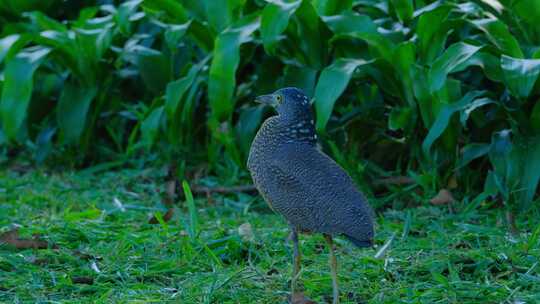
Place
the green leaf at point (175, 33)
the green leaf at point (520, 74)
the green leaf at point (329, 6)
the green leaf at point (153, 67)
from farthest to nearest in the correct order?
1. the green leaf at point (153, 67)
2. the green leaf at point (175, 33)
3. the green leaf at point (329, 6)
4. the green leaf at point (520, 74)

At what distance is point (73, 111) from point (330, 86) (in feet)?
7.17

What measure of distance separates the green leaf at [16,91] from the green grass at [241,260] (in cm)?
89

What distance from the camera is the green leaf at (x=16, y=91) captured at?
6.24 metres

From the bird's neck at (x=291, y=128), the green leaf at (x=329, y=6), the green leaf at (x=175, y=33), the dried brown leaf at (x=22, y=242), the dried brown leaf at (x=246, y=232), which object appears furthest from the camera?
the green leaf at (x=175, y=33)

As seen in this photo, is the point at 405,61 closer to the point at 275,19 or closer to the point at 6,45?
the point at 275,19

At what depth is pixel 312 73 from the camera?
18.9ft

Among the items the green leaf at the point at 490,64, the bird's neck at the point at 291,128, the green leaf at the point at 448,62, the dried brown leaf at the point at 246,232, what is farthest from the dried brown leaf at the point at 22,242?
the green leaf at the point at 490,64

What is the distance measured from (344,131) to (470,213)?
1106mm

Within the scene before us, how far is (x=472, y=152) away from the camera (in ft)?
17.4

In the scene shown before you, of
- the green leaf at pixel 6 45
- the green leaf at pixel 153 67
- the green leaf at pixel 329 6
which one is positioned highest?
the green leaf at pixel 329 6

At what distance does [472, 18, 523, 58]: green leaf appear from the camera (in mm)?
5047

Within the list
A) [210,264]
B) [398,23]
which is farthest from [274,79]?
[210,264]

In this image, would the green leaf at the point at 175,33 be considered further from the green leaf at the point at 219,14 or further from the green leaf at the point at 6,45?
the green leaf at the point at 6,45

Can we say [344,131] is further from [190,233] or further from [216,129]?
[190,233]
